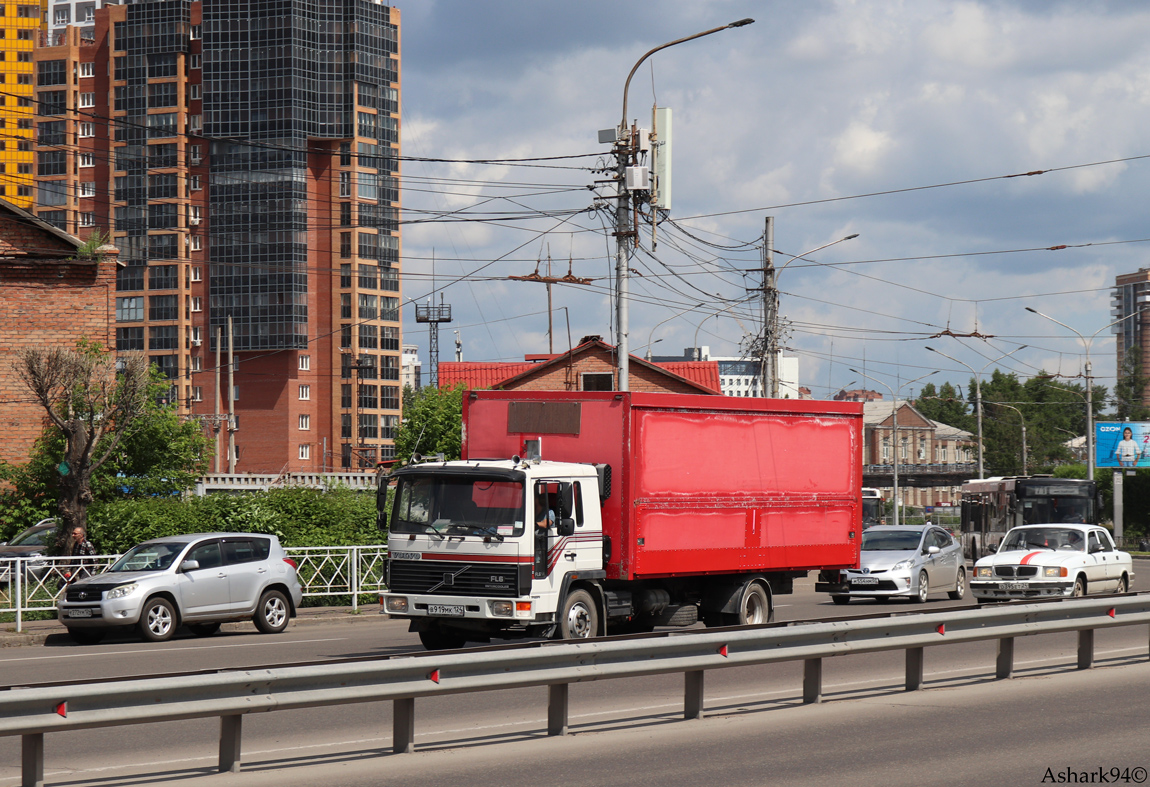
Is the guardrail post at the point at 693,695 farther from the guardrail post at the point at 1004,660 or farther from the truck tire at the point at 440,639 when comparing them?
the truck tire at the point at 440,639

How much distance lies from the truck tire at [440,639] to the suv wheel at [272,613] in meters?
5.82

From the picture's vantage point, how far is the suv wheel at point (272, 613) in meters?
21.1

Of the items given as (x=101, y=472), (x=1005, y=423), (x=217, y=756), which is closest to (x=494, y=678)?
(x=217, y=756)

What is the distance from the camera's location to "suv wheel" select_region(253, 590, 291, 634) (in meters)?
21.1

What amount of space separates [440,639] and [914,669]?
20.2ft

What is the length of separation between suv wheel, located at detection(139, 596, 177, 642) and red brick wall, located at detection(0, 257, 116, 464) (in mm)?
13080

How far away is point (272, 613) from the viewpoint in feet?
69.9

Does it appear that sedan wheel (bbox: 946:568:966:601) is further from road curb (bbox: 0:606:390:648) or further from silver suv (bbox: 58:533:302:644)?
silver suv (bbox: 58:533:302:644)

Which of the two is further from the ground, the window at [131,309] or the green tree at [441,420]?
the window at [131,309]

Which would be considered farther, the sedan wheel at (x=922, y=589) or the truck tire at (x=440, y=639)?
the sedan wheel at (x=922, y=589)

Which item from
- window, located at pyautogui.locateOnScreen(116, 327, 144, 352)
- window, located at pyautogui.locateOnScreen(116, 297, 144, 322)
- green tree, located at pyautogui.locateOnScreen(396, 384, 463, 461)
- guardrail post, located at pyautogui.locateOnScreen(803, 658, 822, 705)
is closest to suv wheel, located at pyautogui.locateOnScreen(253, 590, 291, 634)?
guardrail post, located at pyautogui.locateOnScreen(803, 658, 822, 705)

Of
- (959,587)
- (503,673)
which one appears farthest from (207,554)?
(959,587)

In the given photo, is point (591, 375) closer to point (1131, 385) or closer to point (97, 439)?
point (97, 439)

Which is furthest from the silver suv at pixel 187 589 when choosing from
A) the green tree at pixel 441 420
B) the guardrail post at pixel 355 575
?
the green tree at pixel 441 420
